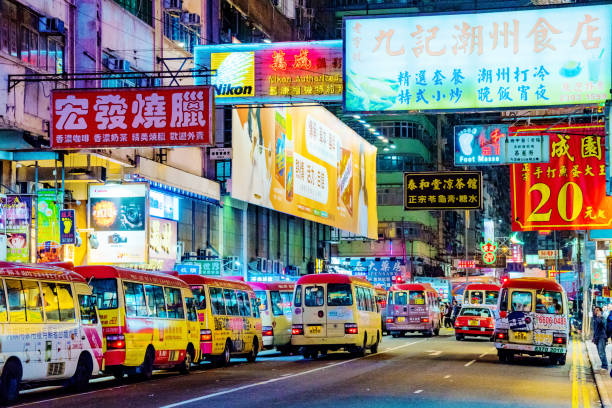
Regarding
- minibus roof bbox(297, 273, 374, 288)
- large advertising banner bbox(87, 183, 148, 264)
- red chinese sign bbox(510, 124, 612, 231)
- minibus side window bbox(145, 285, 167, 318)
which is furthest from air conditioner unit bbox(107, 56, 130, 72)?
red chinese sign bbox(510, 124, 612, 231)

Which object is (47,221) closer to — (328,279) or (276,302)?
(328,279)

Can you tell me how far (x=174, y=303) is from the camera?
84.0 feet

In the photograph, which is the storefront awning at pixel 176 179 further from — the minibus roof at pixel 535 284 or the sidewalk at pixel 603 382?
the sidewalk at pixel 603 382

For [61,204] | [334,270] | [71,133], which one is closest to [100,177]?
[61,204]

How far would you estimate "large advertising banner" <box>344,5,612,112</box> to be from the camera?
2259 cm

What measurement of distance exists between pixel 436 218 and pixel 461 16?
89238 mm

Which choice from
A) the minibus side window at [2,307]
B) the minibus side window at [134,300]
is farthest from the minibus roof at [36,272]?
the minibus side window at [134,300]

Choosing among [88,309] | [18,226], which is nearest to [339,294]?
[18,226]

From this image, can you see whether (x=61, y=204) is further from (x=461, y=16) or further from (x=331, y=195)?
(x=331, y=195)

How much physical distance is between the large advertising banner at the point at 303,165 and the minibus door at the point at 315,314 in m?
9.39

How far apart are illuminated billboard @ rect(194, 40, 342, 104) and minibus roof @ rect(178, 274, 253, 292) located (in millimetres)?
5088

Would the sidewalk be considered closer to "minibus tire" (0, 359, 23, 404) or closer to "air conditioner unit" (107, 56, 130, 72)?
"minibus tire" (0, 359, 23, 404)

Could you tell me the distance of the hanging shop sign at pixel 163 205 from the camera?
4072 centimetres

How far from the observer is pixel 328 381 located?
21922mm
